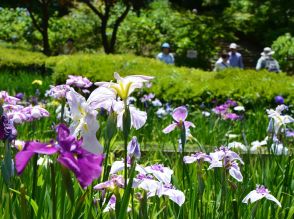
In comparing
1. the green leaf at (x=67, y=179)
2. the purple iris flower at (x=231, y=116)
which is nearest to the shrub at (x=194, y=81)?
the purple iris flower at (x=231, y=116)

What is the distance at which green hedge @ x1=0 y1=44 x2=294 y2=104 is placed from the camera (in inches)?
260

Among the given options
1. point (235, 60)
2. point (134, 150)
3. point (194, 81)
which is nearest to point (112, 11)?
point (235, 60)

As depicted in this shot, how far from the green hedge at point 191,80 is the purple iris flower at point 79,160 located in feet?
18.2

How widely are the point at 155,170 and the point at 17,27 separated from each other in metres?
17.7

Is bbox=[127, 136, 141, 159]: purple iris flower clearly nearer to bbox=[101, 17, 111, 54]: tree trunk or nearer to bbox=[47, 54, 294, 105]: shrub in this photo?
bbox=[47, 54, 294, 105]: shrub

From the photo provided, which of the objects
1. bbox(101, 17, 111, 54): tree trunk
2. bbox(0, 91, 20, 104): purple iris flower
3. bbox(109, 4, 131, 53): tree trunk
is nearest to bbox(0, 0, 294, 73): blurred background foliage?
bbox(101, 17, 111, 54): tree trunk

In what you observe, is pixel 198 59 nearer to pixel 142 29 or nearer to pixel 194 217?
pixel 142 29

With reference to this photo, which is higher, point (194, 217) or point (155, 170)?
point (155, 170)

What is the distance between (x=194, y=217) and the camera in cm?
186

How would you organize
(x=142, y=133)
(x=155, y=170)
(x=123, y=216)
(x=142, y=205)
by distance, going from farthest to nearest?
(x=142, y=133)
(x=155, y=170)
(x=142, y=205)
(x=123, y=216)

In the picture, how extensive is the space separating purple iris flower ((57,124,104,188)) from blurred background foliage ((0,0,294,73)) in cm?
1561

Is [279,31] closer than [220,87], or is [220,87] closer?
[220,87]

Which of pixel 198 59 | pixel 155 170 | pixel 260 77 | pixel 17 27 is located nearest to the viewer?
pixel 155 170

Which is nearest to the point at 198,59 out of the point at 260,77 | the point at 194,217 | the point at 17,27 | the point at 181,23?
the point at 181,23
